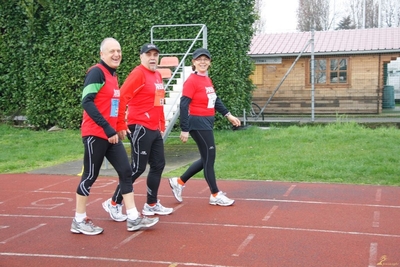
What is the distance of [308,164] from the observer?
9.42 metres

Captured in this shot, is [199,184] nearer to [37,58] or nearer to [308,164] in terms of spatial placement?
[308,164]

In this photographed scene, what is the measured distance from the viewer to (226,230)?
5.68 m

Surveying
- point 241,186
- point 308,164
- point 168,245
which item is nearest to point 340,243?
point 168,245

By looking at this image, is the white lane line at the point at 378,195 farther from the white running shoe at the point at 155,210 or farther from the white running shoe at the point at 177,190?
the white running shoe at the point at 155,210

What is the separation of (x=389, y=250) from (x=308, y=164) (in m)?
4.53

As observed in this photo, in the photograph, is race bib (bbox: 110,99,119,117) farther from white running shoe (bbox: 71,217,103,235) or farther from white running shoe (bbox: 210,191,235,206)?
white running shoe (bbox: 210,191,235,206)

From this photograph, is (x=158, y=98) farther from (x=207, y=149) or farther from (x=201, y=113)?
(x=207, y=149)

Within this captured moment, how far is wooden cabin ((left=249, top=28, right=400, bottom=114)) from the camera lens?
21.0m

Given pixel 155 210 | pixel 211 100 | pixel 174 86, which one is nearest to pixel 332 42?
pixel 174 86

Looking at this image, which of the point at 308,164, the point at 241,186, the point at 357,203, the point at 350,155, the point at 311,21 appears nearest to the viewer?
the point at 357,203

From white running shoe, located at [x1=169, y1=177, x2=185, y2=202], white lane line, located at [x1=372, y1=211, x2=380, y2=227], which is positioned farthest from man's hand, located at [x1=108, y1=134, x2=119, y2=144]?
white lane line, located at [x1=372, y1=211, x2=380, y2=227]

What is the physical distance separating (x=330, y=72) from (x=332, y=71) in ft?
0.28

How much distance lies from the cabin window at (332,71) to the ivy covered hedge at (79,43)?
18.5 feet

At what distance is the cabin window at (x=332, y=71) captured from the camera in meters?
21.5
